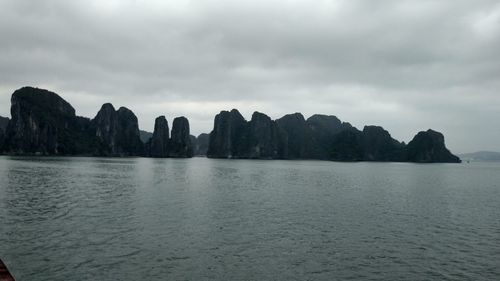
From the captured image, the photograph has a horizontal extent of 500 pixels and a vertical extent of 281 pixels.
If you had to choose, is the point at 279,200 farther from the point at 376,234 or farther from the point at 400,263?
the point at 400,263

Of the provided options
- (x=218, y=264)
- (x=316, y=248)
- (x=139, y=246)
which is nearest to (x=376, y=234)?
(x=316, y=248)

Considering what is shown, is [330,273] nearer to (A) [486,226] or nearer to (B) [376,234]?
(B) [376,234]

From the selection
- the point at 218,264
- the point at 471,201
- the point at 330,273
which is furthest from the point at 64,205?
the point at 471,201

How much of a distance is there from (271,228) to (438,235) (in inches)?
585

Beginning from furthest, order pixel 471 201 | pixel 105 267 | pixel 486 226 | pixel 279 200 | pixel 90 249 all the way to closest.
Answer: pixel 471 201
pixel 279 200
pixel 486 226
pixel 90 249
pixel 105 267

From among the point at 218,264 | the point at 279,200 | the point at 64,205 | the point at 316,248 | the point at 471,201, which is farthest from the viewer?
the point at 471,201

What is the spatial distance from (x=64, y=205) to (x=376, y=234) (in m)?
34.7

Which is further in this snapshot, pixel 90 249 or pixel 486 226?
pixel 486 226

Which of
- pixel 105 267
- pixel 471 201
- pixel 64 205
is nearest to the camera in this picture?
pixel 105 267

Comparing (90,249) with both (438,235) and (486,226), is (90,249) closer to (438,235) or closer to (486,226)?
(438,235)

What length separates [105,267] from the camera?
908 inches

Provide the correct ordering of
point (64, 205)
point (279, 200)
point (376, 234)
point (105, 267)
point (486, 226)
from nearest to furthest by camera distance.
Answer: point (105, 267) → point (376, 234) → point (486, 226) → point (64, 205) → point (279, 200)

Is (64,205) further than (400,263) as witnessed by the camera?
Yes

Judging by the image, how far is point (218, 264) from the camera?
2469 cm
